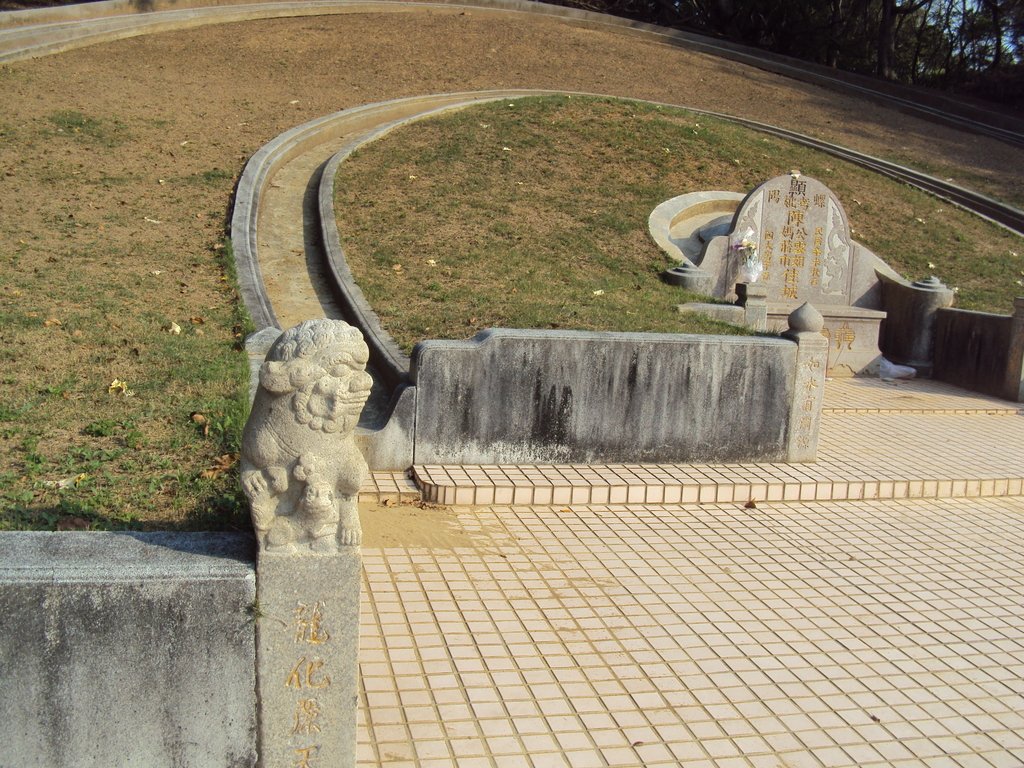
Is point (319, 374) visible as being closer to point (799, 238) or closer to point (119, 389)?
point (119, 389)

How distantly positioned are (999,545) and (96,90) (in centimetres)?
1427

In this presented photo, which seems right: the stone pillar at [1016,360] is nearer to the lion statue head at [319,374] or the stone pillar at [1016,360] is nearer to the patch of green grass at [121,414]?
the patch of green grass at [121,414]

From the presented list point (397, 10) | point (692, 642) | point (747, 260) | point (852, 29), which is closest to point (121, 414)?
point (692, 642)

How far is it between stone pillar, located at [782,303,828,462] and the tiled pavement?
0.61 metres

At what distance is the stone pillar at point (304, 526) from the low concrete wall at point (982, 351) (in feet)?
30.1

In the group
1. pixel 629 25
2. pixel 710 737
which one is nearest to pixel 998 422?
pixel 710 737

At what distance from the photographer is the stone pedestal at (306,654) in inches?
127

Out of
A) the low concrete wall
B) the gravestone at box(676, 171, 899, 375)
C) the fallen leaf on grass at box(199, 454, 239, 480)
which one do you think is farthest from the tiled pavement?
the gravestone at box(676, 171, 899, 375)

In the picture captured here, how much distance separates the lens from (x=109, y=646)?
3.07 metres

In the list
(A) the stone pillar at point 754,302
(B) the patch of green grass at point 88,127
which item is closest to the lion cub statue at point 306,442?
(A) the stone pillar at point 754,302

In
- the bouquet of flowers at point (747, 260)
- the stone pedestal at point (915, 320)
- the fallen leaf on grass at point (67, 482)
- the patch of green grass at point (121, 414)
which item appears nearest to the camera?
the patch of green grass at point (121, 414)

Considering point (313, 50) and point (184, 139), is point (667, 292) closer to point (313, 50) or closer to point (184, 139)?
point (184, 139)

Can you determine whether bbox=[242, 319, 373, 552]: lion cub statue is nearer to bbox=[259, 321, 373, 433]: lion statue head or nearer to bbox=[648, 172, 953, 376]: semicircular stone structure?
bbox=[259, 321, 373, 433]: lion statue head

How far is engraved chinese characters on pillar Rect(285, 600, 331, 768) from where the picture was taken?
327cm
